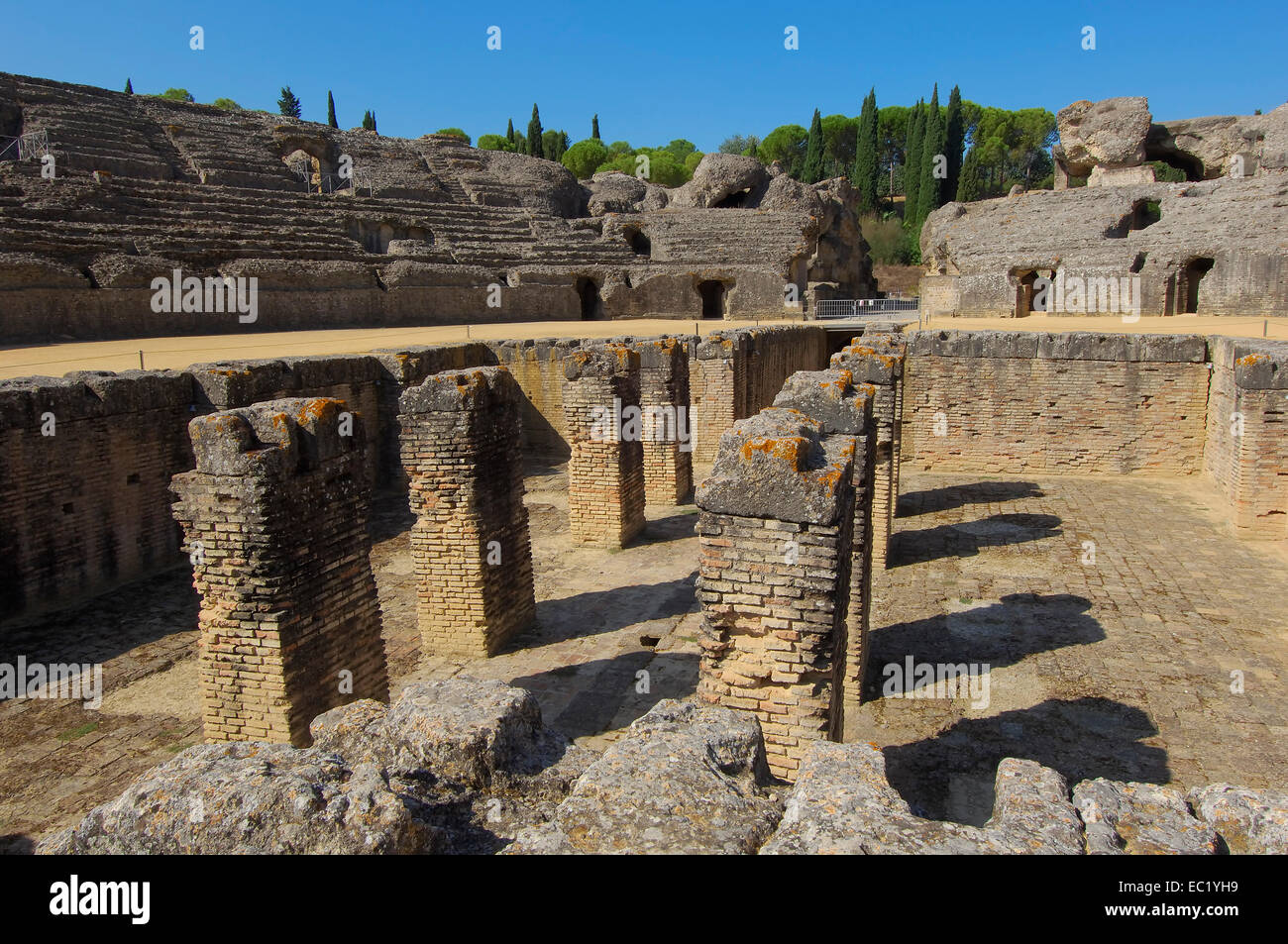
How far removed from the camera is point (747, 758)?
332cm

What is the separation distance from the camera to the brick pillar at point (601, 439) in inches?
423

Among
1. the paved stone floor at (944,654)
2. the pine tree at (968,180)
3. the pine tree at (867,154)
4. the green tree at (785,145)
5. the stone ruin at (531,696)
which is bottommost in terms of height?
the paved stone floor at (944,654)

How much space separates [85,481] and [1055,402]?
47.9 ft

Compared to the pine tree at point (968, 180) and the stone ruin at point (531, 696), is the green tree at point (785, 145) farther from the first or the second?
the stone ruin at point (531, 696)

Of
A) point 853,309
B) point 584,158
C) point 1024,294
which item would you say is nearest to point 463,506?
point 1024,294

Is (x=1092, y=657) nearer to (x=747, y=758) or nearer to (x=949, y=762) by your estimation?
(x=949, y=762)

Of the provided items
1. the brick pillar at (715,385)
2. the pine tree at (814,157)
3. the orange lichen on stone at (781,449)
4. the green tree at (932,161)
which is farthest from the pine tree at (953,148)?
the orange lichen on stone at (781,449)

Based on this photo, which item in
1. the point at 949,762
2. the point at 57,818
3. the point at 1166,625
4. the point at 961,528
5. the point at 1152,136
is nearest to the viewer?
the point at 57,818

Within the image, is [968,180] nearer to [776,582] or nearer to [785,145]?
[785,145]

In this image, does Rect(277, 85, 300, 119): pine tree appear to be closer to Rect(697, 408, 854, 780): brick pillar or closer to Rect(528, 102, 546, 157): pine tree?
Rect(528, 102, 546, 157): pine tree

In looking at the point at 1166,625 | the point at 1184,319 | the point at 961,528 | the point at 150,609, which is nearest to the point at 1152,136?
the point at 1184,319

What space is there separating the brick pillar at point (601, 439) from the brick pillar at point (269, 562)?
4.97 meters

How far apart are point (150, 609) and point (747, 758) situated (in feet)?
26.3

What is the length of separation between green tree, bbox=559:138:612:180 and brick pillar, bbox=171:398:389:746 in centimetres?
5698
